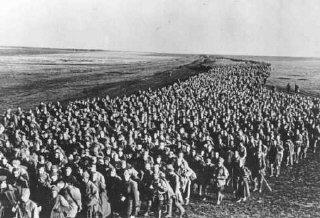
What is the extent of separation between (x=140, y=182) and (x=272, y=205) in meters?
4.52

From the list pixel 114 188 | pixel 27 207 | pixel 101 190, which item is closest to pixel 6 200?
pixel 27 207

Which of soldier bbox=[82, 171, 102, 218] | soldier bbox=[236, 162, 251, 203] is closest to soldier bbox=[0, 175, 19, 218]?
soldier bbox=[82, 171, 102, 218]

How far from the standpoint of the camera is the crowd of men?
1011 cm

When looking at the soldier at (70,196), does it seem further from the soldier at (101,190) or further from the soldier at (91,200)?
the soldier at (101,190)

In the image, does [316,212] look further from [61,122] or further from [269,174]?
[61,122]

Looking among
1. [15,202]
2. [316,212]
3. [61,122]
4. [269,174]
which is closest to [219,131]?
[269,174]

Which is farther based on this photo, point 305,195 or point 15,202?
point 305,195

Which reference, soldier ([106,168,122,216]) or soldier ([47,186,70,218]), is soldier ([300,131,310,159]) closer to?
soldier ([106,168,122,216])

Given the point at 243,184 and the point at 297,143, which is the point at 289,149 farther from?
the point at 243,184

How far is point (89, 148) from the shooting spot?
13539 millimetres

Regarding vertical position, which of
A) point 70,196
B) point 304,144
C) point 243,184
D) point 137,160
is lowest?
point 243,184

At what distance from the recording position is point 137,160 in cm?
1333

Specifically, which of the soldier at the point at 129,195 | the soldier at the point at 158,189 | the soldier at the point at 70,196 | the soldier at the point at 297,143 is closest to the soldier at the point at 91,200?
the soldier at the point at 70,196

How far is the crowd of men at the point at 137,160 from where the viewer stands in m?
10.1
